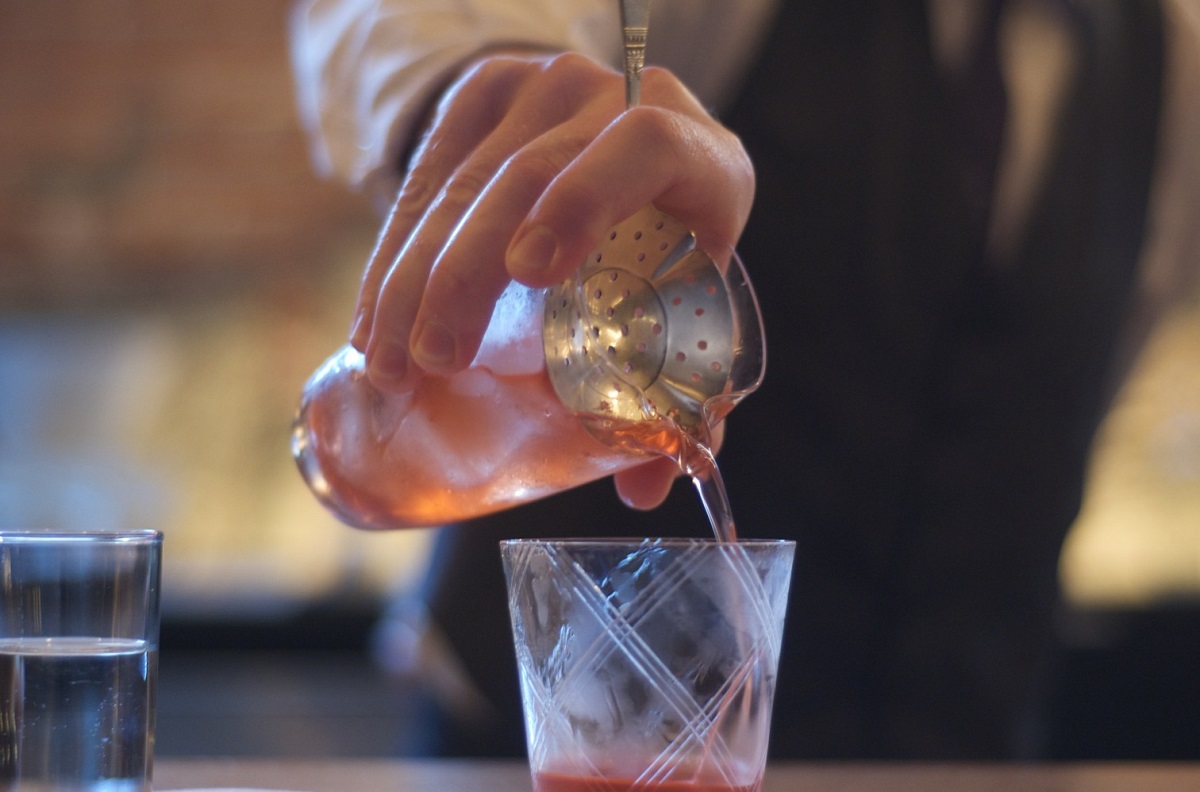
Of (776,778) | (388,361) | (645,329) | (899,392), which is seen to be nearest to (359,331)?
(388,361)

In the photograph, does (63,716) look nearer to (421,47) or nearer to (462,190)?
(462,190)

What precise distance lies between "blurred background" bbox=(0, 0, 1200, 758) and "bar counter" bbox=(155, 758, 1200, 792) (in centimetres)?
145

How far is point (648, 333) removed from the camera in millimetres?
566

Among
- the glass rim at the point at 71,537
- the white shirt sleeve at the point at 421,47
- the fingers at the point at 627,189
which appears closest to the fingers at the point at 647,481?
the fingers at the point at 627,189

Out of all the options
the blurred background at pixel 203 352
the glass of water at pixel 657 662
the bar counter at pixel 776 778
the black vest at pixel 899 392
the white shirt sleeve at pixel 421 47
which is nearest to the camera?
the glass of water at pixel 657 662

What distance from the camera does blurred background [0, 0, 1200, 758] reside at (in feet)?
7.38

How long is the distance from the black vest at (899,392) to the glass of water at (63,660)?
643 millimetres

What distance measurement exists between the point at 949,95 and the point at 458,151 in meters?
0.70

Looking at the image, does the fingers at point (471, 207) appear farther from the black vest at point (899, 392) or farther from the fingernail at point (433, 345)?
the black vest at point (899, 392)

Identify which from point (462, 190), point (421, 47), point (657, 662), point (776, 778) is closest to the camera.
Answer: point (657, 662)

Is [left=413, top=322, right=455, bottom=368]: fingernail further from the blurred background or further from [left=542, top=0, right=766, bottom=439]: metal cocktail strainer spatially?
the blurred background

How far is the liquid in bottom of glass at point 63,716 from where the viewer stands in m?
0.53

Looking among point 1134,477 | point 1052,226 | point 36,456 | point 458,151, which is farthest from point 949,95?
point 36,456

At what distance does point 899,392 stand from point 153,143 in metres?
1.68
